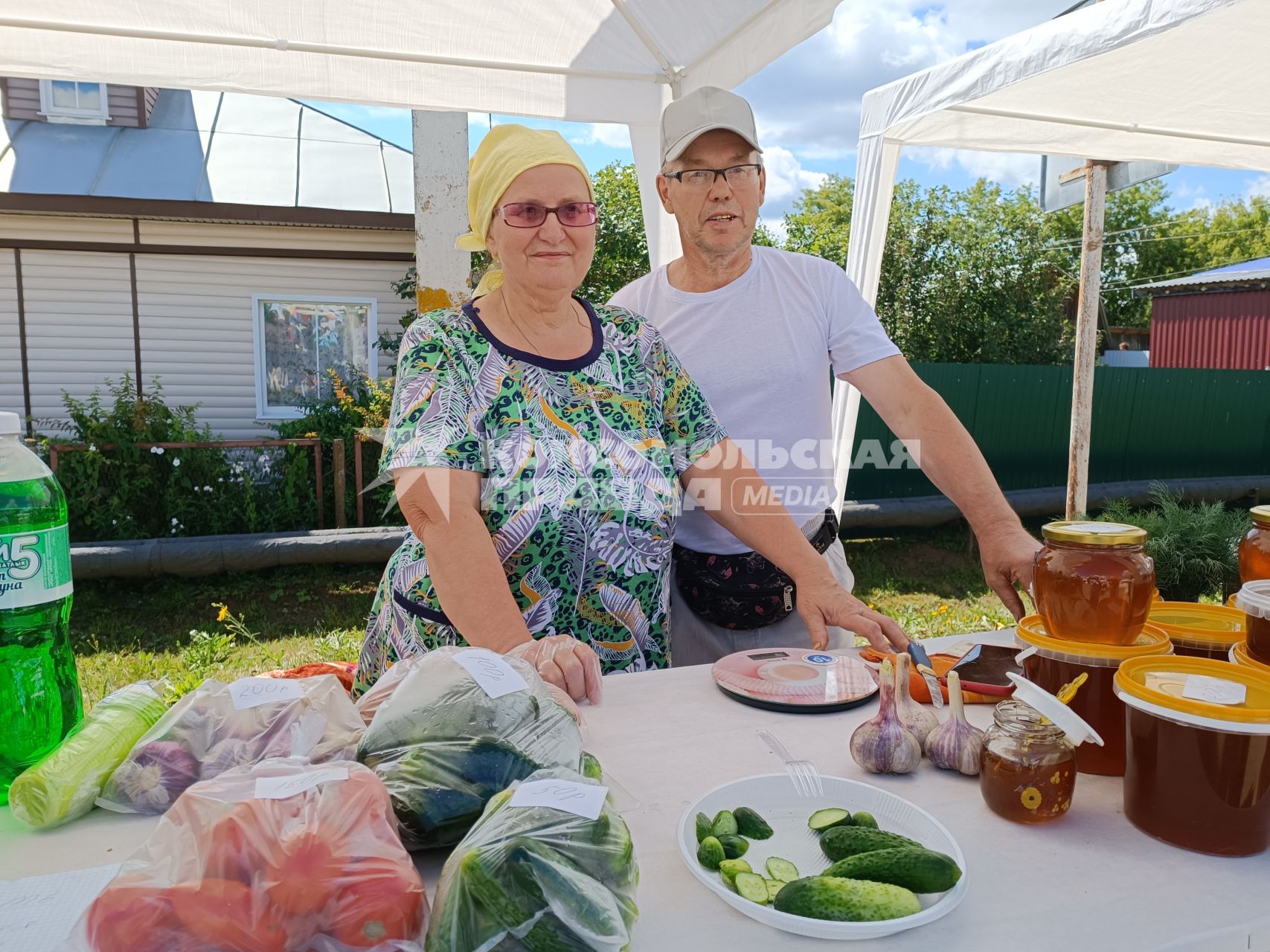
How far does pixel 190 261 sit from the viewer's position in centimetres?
1002

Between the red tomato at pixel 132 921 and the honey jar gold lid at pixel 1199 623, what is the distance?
151cm

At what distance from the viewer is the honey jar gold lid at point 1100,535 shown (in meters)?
1.30

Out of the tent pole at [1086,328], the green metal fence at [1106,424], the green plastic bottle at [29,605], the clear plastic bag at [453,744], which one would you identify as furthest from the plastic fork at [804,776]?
the green metal fence at [1106,424]

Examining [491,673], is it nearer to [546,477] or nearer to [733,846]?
[733,846]

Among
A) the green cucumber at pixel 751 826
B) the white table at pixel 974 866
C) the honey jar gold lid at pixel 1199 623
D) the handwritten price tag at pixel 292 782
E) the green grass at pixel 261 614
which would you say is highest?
the honey jar gold lid at pixel 1199 623

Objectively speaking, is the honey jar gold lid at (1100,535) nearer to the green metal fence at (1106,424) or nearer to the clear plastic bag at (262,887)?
the clear plastic bag at (262,887)

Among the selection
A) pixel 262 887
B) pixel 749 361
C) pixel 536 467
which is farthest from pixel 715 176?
pixel 262 887

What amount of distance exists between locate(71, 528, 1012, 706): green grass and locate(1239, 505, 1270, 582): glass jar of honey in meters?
4.10

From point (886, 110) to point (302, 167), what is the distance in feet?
27.1

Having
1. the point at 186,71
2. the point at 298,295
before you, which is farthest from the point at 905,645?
the point at 298,295

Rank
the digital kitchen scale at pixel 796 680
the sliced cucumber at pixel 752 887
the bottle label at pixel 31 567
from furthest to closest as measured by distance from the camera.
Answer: the digital kitchen scale at pixel 796 680, the bottle label at pixel 31 567, the sliced cucumber at pixel 752 887

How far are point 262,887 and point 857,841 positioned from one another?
2.36 feet

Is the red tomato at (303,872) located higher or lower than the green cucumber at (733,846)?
higher

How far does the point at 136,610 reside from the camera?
19.9 feet
